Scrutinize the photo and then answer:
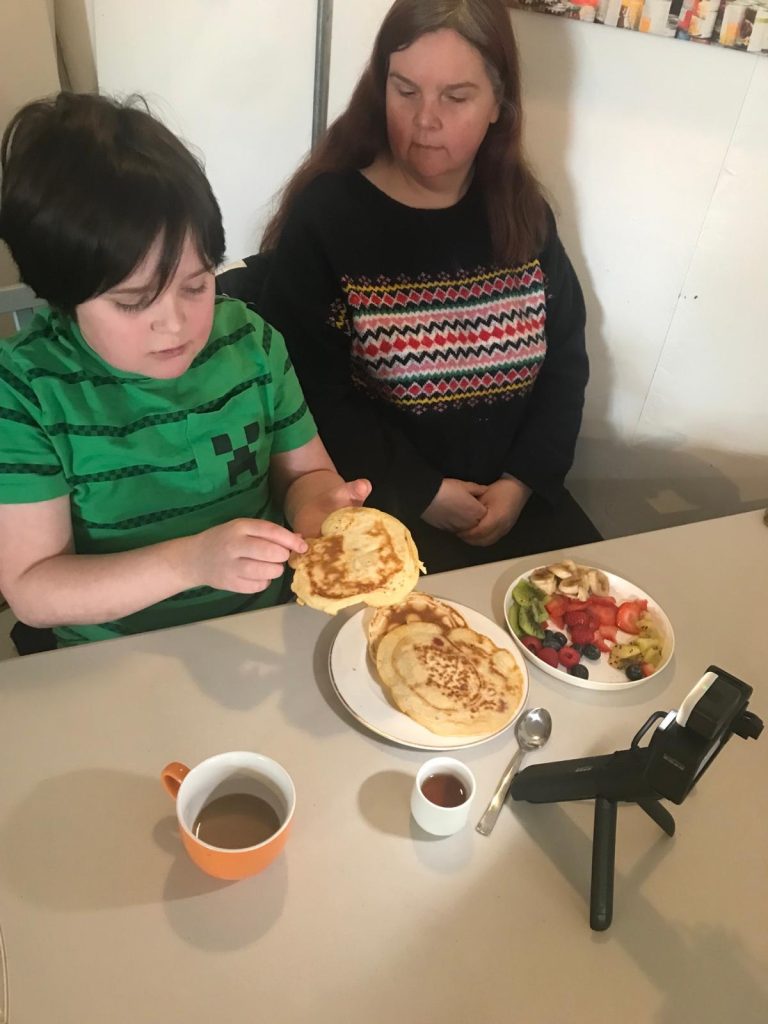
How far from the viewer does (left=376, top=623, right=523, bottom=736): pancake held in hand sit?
99 cm

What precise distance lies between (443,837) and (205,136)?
201cm

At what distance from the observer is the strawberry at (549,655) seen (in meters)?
1.11

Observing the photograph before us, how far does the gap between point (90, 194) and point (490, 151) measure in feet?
3.51

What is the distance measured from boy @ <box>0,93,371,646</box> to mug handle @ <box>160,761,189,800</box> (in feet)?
0.78

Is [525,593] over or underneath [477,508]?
over

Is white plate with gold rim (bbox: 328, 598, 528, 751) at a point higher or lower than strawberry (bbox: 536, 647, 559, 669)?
lower

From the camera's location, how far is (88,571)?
1.02 meters

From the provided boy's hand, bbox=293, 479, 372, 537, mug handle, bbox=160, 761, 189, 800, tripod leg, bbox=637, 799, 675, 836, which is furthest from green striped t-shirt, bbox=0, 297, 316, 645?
tripod leg, bbox=637, 799, 675, 836

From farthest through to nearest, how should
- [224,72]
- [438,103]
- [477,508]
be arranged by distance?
[224,72] < [477,508] < [438,103]

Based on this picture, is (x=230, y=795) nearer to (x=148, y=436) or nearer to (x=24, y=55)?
(x=148, y=436)

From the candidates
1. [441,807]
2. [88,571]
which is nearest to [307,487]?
[88,571]

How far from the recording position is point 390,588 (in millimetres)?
993

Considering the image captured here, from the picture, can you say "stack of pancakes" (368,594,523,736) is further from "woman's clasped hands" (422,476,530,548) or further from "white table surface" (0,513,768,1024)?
"woman's clasped hands" (422,476,530,548)

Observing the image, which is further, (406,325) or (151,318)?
(406,325)
